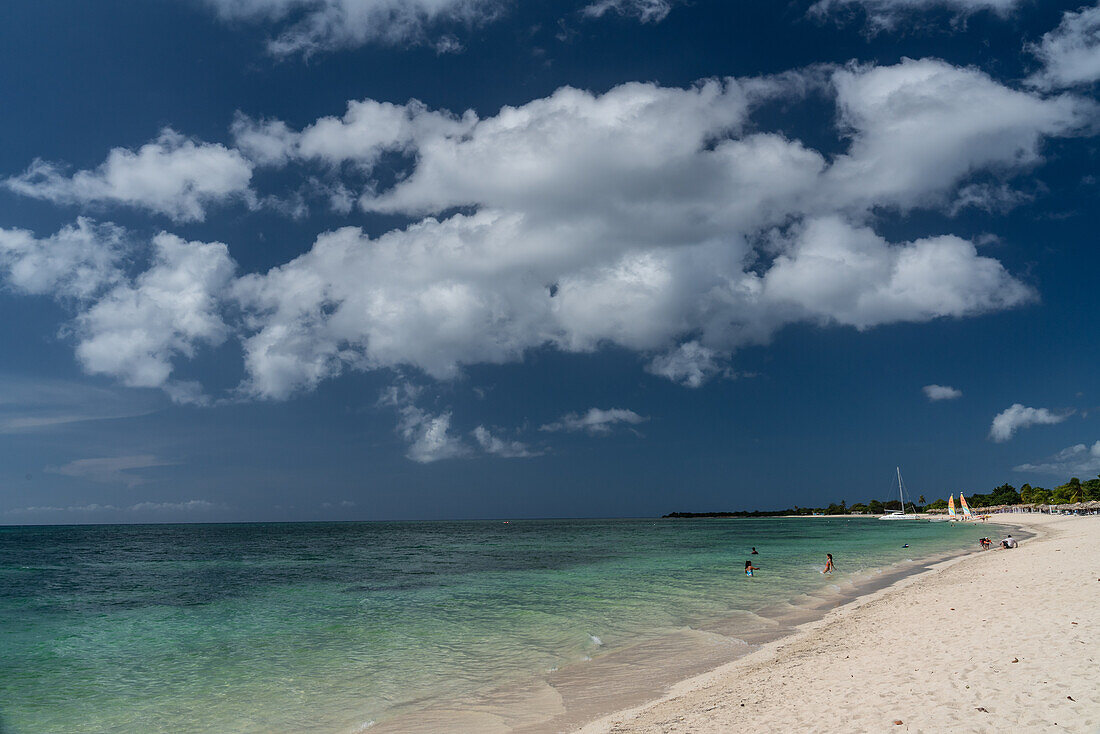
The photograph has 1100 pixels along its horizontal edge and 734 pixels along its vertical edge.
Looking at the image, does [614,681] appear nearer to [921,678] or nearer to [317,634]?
[921,678]

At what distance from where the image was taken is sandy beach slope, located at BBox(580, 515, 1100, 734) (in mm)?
8789

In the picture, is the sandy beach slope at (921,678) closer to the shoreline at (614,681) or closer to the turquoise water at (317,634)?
the shoreline at (614,681)

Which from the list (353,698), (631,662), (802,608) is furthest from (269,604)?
(802,608)

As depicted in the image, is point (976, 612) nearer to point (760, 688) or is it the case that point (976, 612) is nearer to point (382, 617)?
point (760, 688)

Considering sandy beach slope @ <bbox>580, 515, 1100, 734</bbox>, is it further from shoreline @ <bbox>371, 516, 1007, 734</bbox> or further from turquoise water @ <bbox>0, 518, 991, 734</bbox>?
turquoise water @ <bbox>0, 518, 991, 734</bbox>

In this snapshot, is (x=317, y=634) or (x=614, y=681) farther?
(x=317, y=634)

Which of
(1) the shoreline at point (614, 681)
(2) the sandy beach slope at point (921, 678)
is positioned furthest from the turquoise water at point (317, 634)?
(2) the sandy beach slope at point (921, 678)

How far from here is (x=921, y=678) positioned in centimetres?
1066

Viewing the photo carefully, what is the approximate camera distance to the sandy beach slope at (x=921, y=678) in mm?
8789

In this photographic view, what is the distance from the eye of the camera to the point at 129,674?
53.9ft

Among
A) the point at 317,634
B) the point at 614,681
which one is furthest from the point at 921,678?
the point at 317,634

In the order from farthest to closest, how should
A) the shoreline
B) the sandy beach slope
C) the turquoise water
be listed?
the turquoise water → the shoreline → the sandy beach slope

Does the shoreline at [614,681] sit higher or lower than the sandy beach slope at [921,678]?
lower

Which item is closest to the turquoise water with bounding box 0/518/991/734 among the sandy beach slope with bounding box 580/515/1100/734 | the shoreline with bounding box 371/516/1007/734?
the shoreline with bounding box 371/516/1007/734
